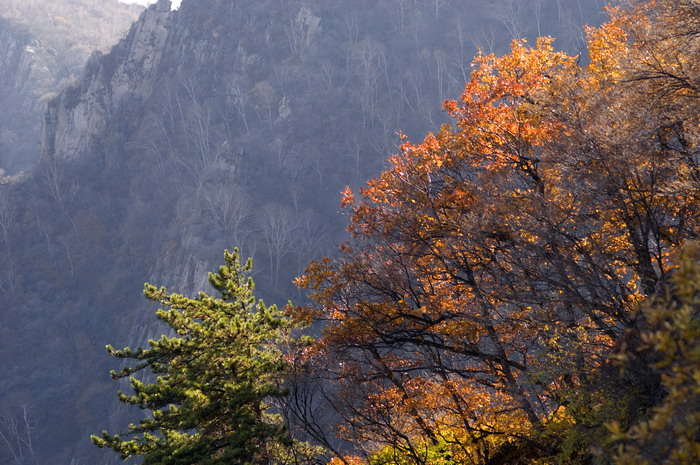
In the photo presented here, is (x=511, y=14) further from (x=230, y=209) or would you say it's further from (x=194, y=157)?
(x=194, y=157)

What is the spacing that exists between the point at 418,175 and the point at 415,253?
1.58m

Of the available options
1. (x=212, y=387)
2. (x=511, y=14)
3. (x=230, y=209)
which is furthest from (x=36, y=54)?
(x=212, y=387)

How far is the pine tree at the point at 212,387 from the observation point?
11.3 m

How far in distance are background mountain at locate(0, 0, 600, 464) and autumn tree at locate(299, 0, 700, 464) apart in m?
42.8

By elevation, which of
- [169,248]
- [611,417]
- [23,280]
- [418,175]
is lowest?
[611,417]

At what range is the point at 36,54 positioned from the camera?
11819cm

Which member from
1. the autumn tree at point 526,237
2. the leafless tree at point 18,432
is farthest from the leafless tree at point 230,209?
the autumn tree at point 526,237

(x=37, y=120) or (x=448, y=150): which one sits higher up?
(x=37, y=120)

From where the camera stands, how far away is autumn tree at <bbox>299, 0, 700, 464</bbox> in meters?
9.16

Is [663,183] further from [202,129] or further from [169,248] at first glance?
[202,129]

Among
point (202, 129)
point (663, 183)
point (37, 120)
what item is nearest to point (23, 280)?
point (202, 129)

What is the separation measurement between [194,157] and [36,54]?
211 ft

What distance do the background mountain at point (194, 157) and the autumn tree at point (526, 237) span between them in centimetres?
4275

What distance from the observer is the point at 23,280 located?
7288 cm
